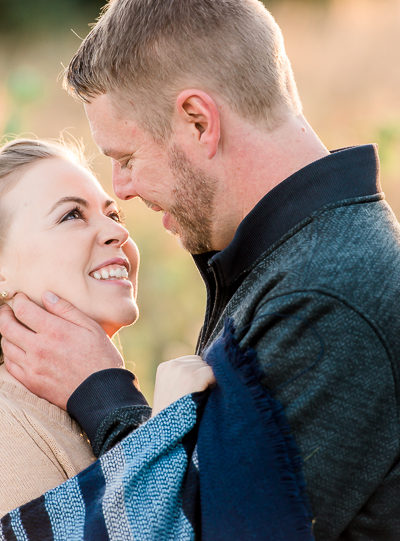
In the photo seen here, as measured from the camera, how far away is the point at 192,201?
203 centimetres

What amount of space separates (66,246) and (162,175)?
0.38 meters

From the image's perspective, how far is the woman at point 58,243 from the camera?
7.23 feet

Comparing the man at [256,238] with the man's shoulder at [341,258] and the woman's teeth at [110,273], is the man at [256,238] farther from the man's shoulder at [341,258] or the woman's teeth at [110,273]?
the woman's teeth at [110,273]

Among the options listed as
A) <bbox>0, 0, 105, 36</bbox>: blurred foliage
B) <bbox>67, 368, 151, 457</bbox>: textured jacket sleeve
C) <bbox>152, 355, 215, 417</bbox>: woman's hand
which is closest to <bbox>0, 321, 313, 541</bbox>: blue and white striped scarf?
<bbox>152, 355, 215, 417</bbox>: woman's hand

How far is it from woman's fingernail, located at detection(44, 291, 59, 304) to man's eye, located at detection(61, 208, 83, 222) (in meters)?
0.23

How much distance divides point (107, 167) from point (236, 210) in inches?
201

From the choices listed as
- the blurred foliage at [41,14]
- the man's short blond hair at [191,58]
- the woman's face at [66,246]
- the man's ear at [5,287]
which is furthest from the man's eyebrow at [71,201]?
the blurred foliage at [41,14]

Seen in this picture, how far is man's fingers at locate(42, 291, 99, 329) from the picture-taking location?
6.98 feet

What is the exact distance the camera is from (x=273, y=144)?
6.31ft

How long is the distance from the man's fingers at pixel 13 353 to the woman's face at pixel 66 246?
0.51ft

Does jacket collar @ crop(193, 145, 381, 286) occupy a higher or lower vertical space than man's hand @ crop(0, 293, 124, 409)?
higher

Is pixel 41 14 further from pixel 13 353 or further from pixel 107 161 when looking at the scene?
pixel 13 353

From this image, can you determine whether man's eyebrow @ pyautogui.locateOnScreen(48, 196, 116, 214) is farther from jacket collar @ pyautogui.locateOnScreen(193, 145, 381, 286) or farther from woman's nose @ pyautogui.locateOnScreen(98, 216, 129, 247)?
jacket collar @ pyautogui.locateOnScreen(193, 145, 381, 286)

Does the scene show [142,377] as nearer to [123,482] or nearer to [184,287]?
[184,287]
